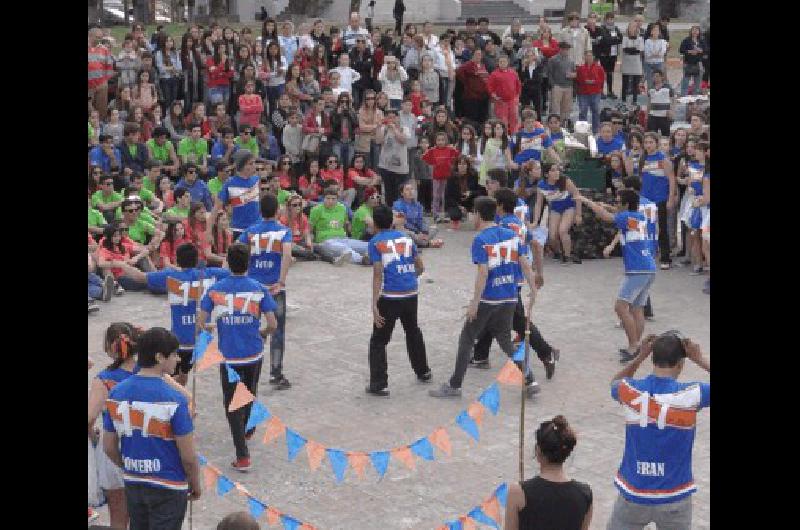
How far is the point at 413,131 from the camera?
19609mm

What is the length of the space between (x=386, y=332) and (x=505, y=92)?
426 inches

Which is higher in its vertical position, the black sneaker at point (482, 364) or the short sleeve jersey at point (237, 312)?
the short sleeve jersey at point (237, 312)

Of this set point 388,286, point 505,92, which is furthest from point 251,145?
point 388,286

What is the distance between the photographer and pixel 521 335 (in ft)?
39.7

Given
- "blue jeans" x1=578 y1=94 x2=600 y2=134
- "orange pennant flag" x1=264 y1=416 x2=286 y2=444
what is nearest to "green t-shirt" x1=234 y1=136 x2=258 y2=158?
"blue jeans" x1=578 y1=94 x2=600 y2=134

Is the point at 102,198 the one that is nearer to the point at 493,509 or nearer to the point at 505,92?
the point at 505,92

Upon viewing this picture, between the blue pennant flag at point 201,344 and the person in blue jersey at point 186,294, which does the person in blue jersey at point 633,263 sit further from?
the blue pennant flag at point 201,344

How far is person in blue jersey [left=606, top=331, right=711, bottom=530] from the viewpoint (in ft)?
23.0

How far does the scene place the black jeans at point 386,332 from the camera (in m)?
11.4

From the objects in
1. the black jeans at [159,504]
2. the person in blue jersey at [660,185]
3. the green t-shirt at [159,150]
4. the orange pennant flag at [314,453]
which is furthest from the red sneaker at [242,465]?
the green t-shirt at [159,150]

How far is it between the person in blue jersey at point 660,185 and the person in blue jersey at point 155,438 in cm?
998
